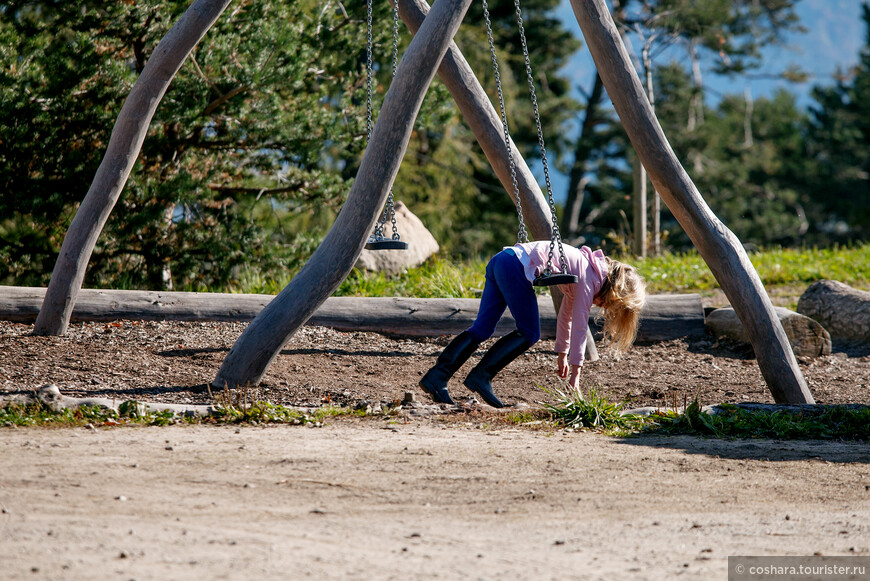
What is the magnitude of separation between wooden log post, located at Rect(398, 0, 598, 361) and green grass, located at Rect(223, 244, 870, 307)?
1.82m

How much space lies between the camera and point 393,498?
11.0 feet

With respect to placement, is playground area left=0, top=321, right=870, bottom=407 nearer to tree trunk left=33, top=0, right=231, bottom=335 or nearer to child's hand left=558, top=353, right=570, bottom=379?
tree trunk left=33, top=0, right=231, bottom=335

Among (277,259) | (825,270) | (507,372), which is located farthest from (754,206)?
(507,372)

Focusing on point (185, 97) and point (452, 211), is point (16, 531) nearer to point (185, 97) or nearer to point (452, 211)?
point (185, 97)

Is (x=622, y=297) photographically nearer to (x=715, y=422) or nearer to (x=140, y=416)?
(x=715, y=422)

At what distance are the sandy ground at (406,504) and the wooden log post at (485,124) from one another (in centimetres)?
288

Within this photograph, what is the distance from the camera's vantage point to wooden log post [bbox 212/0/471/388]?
5.34 m

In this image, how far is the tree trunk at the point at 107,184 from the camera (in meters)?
6.67

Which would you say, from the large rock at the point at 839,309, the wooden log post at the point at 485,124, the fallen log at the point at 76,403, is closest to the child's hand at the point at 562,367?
the wooden log post at the point at 485,124

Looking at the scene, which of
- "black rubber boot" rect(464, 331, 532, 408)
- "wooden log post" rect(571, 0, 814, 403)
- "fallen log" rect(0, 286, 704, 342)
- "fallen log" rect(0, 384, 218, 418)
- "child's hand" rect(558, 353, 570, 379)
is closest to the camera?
"fallen log" rect(0, 384, 218, 418)

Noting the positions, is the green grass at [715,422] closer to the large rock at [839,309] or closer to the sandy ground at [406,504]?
the sandy ground at [406,504]

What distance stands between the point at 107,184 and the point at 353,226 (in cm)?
261

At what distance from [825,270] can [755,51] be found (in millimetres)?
13293

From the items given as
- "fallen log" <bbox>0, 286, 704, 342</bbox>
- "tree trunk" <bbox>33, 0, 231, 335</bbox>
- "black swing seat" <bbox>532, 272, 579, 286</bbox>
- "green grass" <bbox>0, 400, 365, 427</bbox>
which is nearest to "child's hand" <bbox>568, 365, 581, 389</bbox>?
"black swing seat" <bbox>532, 272, 579, 286</bbox>
